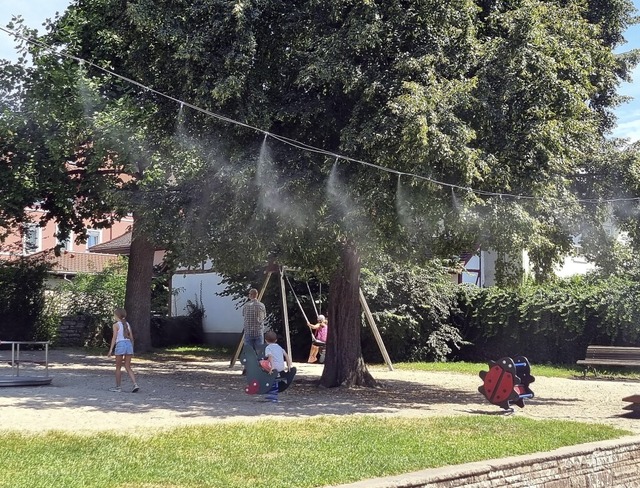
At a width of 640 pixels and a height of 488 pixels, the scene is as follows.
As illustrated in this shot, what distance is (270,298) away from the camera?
24.5 meters

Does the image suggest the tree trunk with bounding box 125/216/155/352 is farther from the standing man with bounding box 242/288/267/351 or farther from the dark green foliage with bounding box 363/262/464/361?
the standing man with bounding box 242/288/267/351

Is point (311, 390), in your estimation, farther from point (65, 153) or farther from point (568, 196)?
point (65, 153)

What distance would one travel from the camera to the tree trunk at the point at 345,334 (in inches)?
663

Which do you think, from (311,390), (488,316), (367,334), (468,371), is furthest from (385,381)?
(488,316)

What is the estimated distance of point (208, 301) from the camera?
33.9 meters

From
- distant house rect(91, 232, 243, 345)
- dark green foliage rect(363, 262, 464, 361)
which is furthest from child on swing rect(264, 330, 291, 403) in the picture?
distant house rect(91, 232, 243, 345)

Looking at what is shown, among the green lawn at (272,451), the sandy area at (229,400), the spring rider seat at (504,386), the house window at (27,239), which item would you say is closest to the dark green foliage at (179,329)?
the house window at (27,239)

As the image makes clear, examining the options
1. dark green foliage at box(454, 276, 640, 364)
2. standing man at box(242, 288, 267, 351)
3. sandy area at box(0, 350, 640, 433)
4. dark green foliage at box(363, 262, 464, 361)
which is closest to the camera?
sandy area at box(0, 350, 640, 433)

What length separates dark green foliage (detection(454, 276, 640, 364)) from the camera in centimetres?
2211

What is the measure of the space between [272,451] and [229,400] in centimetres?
538

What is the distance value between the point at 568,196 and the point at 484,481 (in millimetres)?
8103

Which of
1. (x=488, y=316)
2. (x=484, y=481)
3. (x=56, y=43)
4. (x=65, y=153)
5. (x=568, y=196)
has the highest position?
(x=56, y=43)

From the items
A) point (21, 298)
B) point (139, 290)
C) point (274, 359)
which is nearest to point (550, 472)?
point (274, 359)

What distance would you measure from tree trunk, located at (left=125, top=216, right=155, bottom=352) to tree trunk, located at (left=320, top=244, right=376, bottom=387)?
9.69m
